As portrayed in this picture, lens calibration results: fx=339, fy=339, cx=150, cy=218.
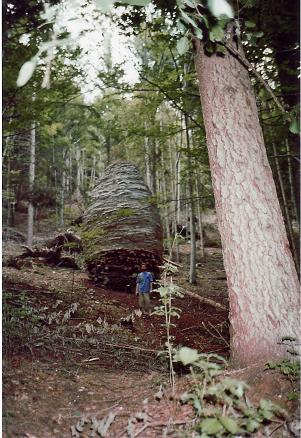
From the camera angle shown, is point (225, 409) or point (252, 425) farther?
point (225, 409)

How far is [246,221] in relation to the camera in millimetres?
2756

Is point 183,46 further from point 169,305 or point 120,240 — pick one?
point 120,240

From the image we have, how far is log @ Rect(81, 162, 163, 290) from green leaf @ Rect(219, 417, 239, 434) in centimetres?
676

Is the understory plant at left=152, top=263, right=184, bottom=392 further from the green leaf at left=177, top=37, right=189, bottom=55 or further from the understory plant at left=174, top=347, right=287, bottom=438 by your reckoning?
the green leaf at left=177, top=37, right=189, bottom=55

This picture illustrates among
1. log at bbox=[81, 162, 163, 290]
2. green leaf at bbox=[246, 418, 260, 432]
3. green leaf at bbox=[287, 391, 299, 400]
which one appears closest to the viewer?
green leaf at bbox=[246, 418, 260, 432]

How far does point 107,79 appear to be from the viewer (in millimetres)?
6633

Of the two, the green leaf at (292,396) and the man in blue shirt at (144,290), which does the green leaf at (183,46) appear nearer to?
the green leaf at (292,396)

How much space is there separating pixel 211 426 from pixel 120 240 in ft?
23.5

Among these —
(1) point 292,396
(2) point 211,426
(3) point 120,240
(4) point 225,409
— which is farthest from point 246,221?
(3) point 120,240

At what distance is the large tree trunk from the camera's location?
2.58 metres

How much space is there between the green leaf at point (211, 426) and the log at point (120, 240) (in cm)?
673

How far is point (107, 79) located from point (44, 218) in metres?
22.3

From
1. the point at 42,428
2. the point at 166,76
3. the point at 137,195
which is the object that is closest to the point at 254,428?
the point at 42,428

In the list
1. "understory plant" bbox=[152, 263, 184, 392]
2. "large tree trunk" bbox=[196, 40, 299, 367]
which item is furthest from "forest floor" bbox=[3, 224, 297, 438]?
"large tree trunk" bbox=[196, 40, 299, 367]
